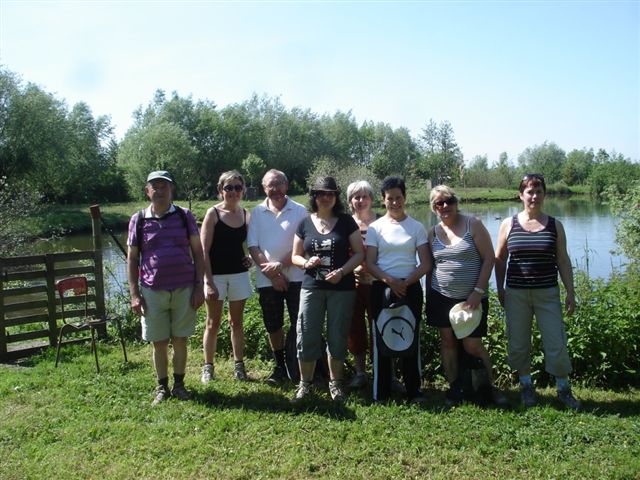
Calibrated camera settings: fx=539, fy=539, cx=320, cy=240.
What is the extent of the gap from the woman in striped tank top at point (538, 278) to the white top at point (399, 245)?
26.2 inches

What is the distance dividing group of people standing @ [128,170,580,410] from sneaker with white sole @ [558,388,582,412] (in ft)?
0.03

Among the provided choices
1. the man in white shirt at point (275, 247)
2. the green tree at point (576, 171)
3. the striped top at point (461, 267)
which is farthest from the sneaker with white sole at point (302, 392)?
the green tree at point (576, 171)

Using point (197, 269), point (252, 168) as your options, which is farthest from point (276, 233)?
point (252, 168)

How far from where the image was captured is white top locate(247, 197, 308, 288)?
15.1 ft

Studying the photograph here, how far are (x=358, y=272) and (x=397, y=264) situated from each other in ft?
1.55

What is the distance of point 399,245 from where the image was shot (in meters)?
4.18

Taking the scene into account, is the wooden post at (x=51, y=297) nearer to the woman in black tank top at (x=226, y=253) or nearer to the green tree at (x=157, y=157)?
the woman in black tank top at (x=226, y=253)

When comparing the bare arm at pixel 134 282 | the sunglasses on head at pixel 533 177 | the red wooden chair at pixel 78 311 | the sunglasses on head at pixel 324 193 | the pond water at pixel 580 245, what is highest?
the sunglasses on head at pixel 533 177

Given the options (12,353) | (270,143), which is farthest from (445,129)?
(12,353)

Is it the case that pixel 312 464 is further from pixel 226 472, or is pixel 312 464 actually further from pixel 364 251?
pixel 364 251

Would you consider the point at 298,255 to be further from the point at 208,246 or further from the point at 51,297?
the point at 51,297

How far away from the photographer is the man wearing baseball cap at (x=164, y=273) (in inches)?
169

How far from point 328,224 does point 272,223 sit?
1.98 feet

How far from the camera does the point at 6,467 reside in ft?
11.0
